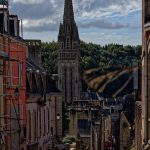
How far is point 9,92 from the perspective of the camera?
32.2m

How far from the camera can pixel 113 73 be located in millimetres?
20828

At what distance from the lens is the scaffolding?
1153 inches

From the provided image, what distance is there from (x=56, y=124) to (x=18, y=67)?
2176 centimetres

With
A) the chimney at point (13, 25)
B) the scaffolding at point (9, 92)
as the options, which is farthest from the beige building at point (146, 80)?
the chimney at point (13, 25)

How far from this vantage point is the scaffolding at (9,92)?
29.3m

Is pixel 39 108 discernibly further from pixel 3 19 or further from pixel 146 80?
pixel 146 80

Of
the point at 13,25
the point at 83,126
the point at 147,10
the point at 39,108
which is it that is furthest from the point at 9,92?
the point at 83,126

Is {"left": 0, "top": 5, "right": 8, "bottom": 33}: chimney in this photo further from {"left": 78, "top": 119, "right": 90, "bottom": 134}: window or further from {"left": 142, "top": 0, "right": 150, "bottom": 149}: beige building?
{"left": 78, "top": 119, "right": 90, "bottom": 134}: window

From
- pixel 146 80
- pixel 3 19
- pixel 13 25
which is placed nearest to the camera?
pixel 146 80

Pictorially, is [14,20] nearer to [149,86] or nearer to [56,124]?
[149,86]

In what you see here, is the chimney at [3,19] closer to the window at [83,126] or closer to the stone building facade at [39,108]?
the stone building facade at [39,108]

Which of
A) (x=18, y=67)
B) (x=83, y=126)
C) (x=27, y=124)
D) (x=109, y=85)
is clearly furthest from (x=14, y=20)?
(x=83, y=126)

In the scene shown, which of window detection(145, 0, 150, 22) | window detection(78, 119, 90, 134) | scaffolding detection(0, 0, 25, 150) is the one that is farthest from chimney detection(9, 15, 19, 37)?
window detection(78, 119, 90, 134)

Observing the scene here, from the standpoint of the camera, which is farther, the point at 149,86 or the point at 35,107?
the point at 35,107
